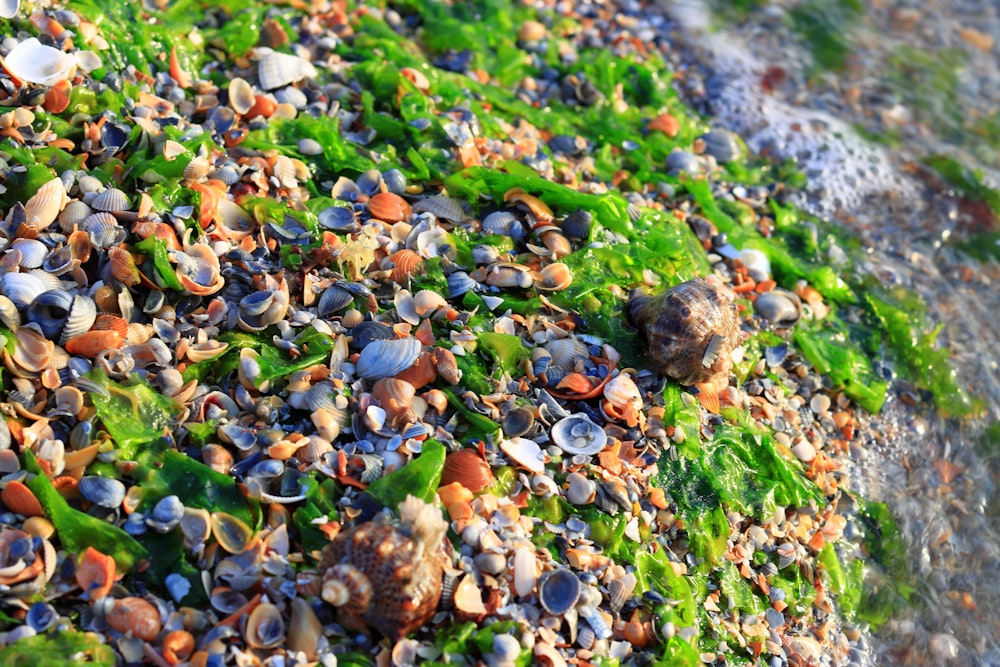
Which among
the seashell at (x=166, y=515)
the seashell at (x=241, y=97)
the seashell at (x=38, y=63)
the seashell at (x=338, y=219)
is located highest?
the seashell at (x=38, y=63)

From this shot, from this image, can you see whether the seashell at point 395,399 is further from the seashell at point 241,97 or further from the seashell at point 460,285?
the seashell at point 241,97

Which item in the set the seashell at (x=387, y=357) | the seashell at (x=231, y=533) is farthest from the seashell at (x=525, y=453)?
the seashell at (x=231, y=533)

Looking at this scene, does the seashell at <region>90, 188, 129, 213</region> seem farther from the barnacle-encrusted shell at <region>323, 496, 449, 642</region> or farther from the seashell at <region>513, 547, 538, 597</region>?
the seashell at <region>513, 547, 538, 597</region>

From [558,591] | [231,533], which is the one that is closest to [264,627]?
[231,533]

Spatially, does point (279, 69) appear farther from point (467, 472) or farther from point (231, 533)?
point (231, 533)

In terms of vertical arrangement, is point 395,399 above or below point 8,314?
below

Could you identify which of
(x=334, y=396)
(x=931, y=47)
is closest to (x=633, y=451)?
(x=334, y=396)
